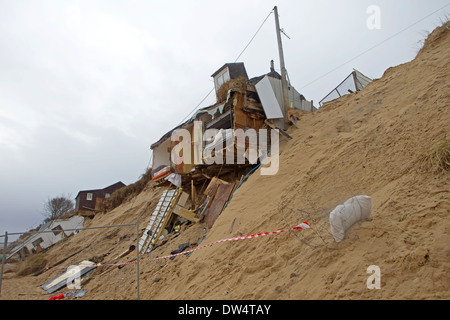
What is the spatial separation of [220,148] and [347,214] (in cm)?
783

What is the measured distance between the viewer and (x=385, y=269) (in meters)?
2.68

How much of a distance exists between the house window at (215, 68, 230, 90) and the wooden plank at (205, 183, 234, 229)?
9.76m

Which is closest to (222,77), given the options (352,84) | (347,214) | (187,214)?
(352,84)

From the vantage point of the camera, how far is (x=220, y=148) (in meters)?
10.8

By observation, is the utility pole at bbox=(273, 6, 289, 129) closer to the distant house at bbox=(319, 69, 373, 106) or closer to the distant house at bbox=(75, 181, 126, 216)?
the distant house at bbox=(319, 69, 373, 106)

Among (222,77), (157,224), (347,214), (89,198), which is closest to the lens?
(347,214)

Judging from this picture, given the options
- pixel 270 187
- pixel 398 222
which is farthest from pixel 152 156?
pixel 398 222

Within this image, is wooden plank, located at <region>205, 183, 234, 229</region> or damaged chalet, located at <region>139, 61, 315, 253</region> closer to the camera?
wooden plank, located at <region>205, 183, 234, 229</region>

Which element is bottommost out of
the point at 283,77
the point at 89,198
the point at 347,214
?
the point at 347,214

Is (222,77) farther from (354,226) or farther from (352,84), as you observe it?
(354,226)

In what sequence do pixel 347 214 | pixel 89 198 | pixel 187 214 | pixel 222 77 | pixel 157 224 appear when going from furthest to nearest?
pixel 89 198
pixel 222 77
pixel 157 224
pixel 187 214
pixel 347 214

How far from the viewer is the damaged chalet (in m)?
9.99

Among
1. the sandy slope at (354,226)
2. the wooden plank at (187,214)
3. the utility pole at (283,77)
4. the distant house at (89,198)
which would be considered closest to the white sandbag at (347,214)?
the sandy slope at (354,226)

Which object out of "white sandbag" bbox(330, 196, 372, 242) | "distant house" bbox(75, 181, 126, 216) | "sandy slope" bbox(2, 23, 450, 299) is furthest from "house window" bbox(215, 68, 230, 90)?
"distant house" bbox(75, 181, 126, 216)
